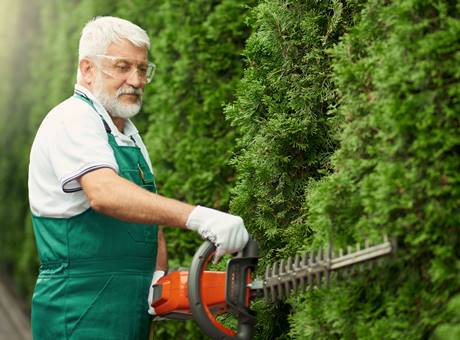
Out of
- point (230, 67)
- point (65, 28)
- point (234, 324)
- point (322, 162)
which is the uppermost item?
point (65, 28)

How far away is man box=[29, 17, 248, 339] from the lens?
122 inches

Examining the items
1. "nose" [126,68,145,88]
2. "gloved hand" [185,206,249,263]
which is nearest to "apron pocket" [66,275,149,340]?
"gloved hand" [185,206,249,263]

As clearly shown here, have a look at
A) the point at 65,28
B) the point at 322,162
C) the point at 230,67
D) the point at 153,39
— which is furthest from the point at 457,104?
the point at 65,28

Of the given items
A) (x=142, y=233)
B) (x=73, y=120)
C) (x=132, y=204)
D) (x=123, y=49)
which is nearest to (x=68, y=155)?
(x=73, y=120)

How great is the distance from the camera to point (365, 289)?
2670 millimetres

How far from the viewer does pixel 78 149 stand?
3.07 meters

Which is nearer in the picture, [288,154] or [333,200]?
[333,200]

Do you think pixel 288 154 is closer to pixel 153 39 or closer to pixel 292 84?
pixel 292 84

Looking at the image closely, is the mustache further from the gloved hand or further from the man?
the gloved hand

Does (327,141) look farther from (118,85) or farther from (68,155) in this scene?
(68,155)

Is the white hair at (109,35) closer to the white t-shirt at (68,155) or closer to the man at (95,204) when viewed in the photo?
the man at (95,204)

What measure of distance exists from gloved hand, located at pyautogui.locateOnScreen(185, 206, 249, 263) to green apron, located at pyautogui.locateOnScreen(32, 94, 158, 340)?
0.47 meters

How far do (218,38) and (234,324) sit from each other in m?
2.27

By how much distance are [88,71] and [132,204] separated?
793 mm
